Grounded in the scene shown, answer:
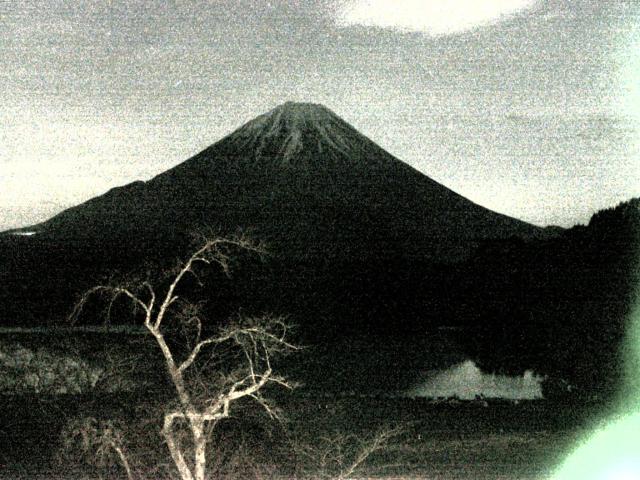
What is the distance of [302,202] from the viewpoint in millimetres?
92000

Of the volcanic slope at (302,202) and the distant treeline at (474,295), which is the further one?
the volcanic slope at (302,202)

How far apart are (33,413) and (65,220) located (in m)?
79.0

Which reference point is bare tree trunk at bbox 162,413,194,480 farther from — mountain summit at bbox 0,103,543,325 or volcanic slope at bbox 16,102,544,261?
volcanic slope at bbox 16,102,544,261

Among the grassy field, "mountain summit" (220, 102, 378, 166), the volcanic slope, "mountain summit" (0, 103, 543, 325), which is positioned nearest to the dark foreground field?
the grassy field

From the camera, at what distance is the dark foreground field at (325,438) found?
10.3 meters

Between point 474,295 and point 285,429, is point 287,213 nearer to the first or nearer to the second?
point 474,295

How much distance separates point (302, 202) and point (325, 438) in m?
84.0

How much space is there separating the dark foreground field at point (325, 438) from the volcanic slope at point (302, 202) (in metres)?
58.7

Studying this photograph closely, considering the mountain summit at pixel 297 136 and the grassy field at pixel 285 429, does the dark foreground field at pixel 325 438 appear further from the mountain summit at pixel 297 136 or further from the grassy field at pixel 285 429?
the mountain summit at pixel 297 136

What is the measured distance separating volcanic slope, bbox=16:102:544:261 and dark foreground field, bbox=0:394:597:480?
5874cm

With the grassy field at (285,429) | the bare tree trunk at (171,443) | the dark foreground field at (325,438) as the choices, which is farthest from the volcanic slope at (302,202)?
the bare tree trunk at (171,443)

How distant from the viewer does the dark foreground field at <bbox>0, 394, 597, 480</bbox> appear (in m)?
10.3

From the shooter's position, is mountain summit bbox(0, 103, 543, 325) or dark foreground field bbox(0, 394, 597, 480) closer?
dark foreground field bbox(0, 394, 597, 480)

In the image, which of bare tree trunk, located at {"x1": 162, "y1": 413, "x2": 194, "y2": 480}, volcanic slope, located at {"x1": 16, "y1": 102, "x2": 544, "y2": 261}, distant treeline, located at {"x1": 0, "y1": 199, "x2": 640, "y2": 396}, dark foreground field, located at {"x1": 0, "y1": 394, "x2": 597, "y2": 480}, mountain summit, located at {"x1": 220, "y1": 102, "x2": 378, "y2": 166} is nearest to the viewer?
bare tree trunk, located at {"x1": 162, "y1": 413, "x2": 194, "y2": 480}
